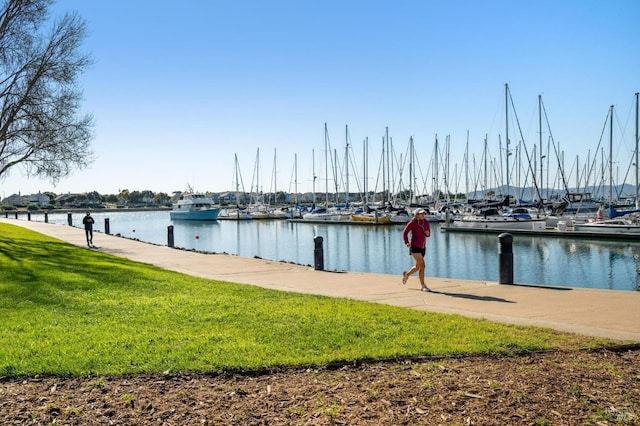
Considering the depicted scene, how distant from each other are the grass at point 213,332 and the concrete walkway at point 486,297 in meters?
0.89

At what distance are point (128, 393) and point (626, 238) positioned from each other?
3959cm

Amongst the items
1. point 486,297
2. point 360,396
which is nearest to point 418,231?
point 486,297

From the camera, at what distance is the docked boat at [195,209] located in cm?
9162

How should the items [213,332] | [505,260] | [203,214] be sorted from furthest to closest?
[203,214], [505,260], [213,332]

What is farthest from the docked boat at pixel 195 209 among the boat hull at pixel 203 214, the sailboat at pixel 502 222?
A: the sailboat at pixel 502 222

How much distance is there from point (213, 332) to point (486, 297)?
19.3 feet

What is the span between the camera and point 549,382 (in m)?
5.40

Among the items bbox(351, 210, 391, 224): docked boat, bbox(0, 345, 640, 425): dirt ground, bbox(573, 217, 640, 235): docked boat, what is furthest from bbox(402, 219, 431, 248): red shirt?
bbox(351, 210, 391, 224): docked boat

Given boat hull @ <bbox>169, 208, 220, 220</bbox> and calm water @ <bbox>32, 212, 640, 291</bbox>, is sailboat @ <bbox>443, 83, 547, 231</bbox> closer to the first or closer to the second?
calm water @ <bbox>32, 212, 640, 291</bbox>

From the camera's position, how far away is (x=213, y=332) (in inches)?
292

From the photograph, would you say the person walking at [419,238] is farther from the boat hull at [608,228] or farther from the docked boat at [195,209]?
the docked boat at [195,209]

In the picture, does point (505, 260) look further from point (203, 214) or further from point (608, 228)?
point (203, 214)

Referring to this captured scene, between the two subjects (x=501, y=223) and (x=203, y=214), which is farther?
(x=203, y=214)

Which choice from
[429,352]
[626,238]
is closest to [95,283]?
[429,352]
